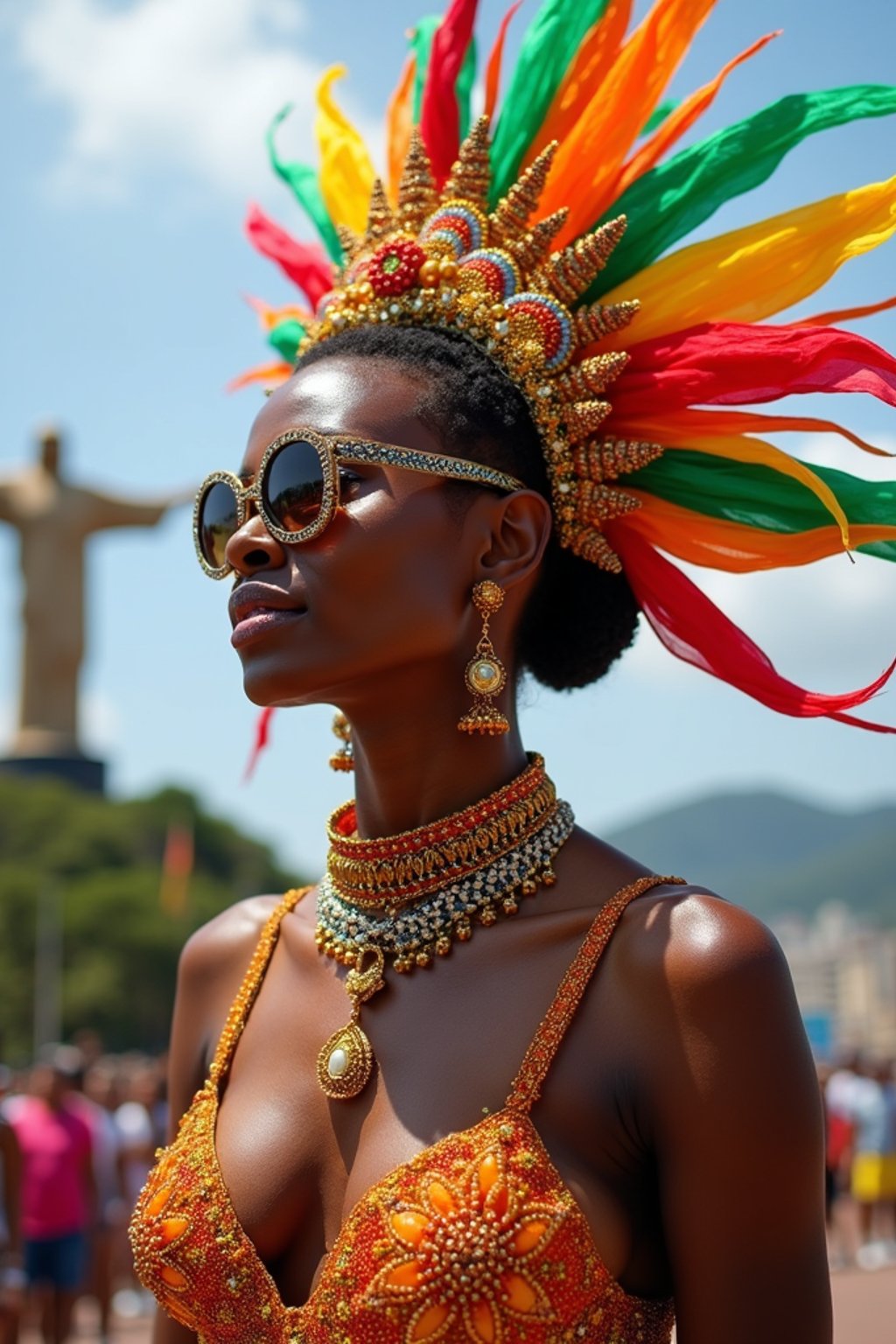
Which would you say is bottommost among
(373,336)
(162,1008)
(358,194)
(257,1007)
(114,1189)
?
(162,1008)

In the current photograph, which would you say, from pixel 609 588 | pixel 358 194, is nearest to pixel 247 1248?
pixel 609 588

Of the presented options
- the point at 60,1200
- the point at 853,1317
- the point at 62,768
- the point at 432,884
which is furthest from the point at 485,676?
the point at 62,768

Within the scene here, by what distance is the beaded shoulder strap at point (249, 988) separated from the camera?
2643mm

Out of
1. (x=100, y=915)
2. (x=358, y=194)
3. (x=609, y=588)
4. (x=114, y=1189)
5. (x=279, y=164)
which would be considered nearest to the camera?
(x=609, y=588)

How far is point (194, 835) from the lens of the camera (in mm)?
49594

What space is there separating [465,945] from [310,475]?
73 cm

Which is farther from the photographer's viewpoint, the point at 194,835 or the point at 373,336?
the point at 194,835

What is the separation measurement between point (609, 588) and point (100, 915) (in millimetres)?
37619

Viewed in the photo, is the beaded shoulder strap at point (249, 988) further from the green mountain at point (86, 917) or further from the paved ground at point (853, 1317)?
the green mountain at point (86, 917)

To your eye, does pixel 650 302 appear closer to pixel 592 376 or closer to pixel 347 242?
pixel 592 376

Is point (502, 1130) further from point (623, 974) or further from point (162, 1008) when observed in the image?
point (162, 1008)

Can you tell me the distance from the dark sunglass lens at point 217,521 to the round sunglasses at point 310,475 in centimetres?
1

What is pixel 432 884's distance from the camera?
2.53 metres

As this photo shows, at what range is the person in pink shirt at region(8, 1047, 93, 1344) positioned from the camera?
27.2ft
